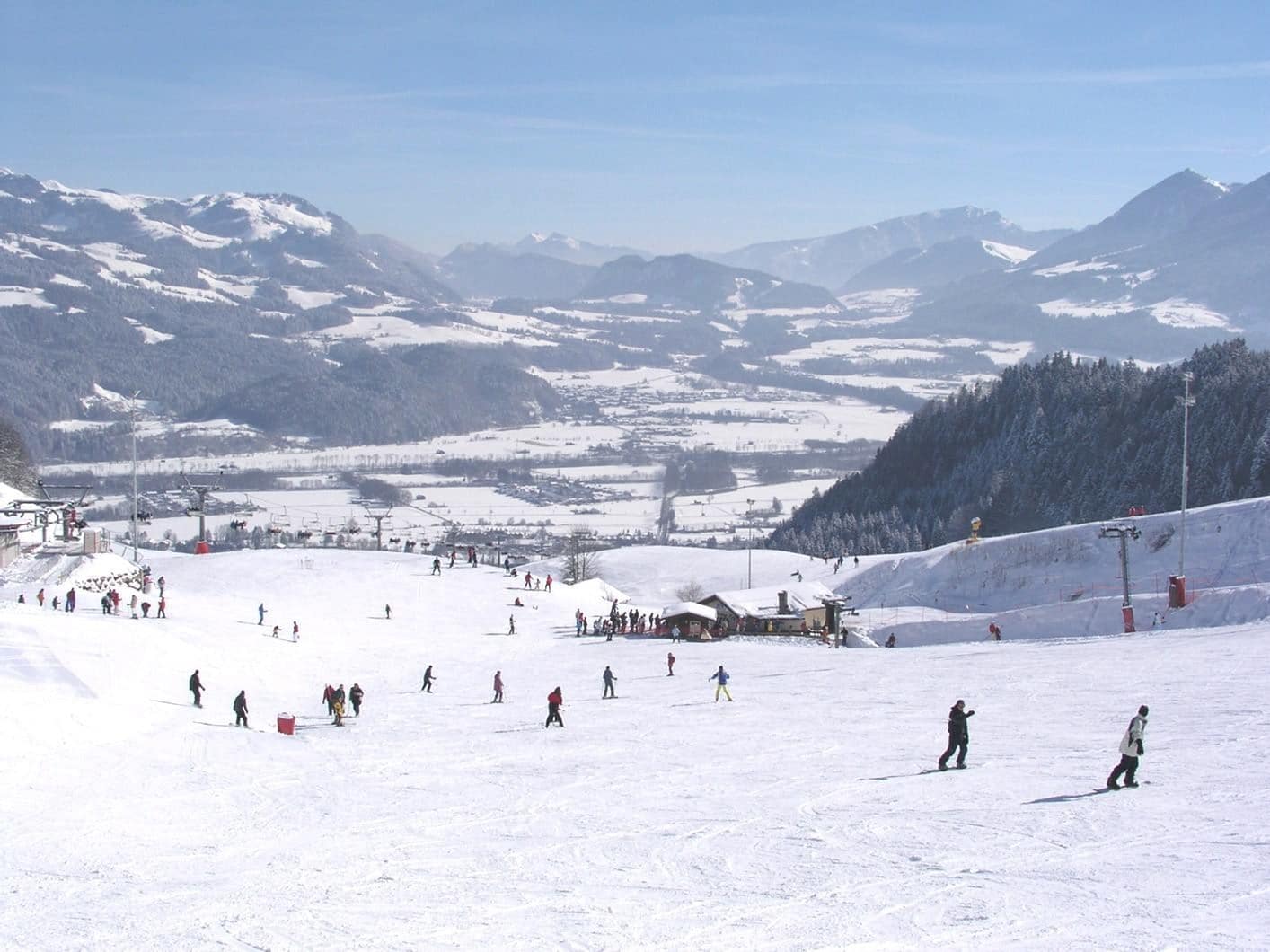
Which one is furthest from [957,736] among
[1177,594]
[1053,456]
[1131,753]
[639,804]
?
[1053,456]

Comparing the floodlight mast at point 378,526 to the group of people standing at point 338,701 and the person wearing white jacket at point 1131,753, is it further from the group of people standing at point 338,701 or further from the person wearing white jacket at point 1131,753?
the person wearing white jacket at point 1131,753

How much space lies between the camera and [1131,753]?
17.7 meters

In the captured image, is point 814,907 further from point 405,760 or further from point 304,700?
point 304,700

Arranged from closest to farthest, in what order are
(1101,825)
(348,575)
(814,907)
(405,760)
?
(814,907), (1101,825), (405,760), (348,575)

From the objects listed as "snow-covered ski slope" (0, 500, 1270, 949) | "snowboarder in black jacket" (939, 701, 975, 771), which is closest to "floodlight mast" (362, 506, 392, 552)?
"snow-covered ski slope" (0, 500, 1270, 949)

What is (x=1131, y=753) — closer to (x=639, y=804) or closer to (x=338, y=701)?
(x=639, y=804)

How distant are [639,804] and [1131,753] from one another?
684 centimetres

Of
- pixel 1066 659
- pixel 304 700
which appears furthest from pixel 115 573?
pixel 1066 659

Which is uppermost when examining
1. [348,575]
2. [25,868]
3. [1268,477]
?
[1268,477]

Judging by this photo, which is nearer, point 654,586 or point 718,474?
point 654,586

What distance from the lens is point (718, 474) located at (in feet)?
634

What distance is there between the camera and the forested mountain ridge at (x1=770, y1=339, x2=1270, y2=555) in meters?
94.0

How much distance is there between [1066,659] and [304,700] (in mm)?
18657

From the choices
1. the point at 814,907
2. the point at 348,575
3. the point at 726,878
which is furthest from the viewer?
the point at 348,575
